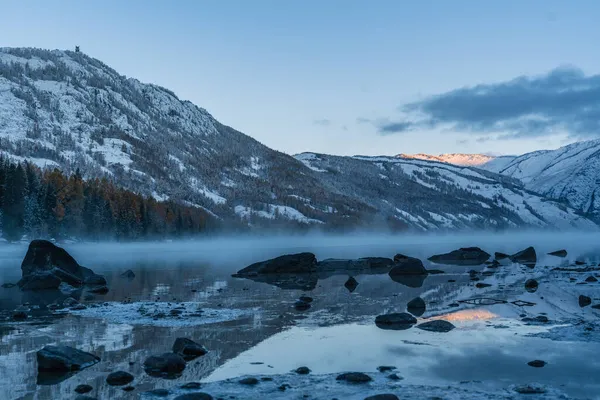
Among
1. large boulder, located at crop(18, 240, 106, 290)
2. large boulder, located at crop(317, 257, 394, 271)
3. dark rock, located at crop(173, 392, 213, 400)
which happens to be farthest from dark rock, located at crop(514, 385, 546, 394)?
large boulder, located at crop(317, 257, 394, 271)

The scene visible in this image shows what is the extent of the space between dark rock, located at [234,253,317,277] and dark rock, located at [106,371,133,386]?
4639 cm

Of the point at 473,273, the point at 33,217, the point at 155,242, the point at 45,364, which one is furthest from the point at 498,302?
the point at 155,242

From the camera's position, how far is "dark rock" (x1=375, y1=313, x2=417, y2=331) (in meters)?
28.8

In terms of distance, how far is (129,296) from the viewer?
43.3 meters

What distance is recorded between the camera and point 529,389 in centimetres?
1698

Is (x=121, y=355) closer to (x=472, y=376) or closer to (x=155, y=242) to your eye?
(x=472, y=376)

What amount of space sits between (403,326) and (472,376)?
9496mm

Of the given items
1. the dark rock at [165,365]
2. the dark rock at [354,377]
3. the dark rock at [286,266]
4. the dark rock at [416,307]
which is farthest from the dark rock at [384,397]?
the dark rock at [286,266]

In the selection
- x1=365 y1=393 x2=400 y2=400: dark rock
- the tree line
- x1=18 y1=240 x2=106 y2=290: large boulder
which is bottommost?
x1=365 y1=393 x2=400 y2=400: dark rock

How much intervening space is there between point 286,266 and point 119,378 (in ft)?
166

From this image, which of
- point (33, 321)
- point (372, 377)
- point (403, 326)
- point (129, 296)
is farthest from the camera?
point (129, 296)

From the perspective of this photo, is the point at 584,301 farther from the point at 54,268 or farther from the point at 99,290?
the point at 54,268

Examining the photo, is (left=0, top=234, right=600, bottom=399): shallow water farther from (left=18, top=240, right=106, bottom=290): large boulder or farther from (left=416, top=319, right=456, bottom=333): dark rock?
(left=18, top=240, right=106, bottom=290): large boulder

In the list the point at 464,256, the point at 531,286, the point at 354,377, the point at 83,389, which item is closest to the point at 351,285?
the point at 531,286
